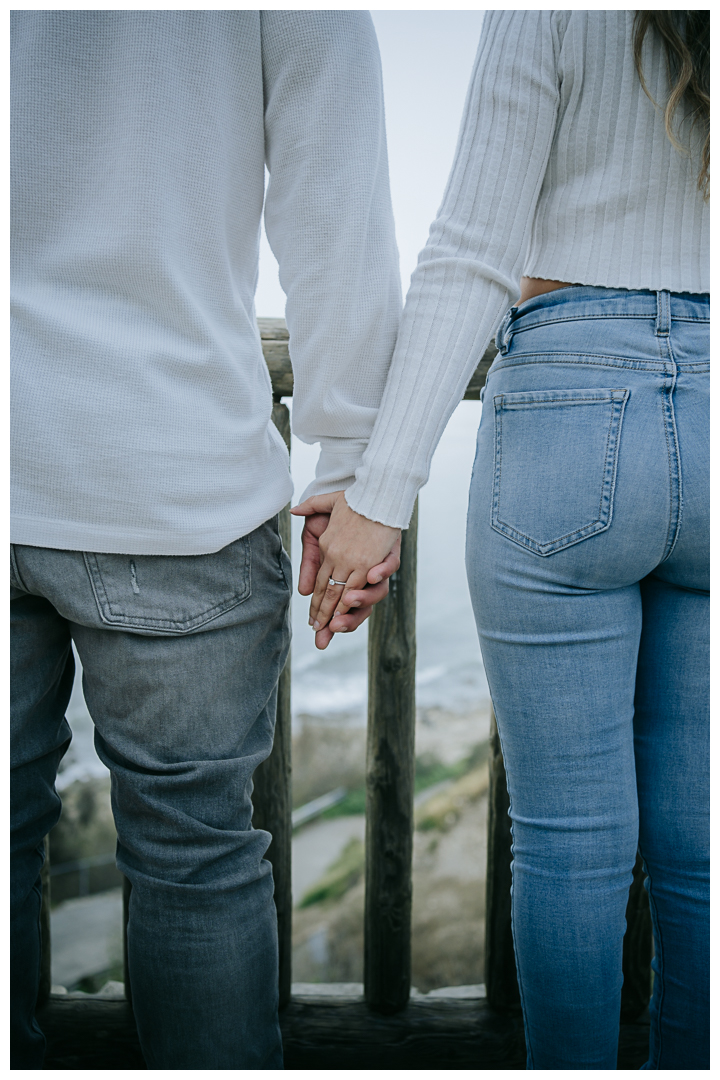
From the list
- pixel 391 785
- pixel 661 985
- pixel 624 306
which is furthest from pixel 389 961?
pixel 624 306

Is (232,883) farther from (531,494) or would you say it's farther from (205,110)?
(205,110)

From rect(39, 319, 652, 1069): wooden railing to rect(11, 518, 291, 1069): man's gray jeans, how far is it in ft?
1.33

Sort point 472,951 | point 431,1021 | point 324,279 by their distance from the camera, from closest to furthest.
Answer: point 324,279 → point 431,1021 → point 472,951

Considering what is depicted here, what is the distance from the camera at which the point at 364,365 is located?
821 millimetres

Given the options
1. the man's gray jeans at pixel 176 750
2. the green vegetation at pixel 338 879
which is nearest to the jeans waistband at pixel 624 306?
the man's gray jeans at pixel 176 750

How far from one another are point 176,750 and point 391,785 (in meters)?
0.56

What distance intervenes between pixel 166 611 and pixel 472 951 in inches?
436

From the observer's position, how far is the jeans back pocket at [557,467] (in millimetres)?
688

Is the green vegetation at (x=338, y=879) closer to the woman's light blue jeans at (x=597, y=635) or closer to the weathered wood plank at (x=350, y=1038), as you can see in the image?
the weathered wood plank at (x=350, y=1038)

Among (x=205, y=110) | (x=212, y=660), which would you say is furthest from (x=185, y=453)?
(x=205, y=110)

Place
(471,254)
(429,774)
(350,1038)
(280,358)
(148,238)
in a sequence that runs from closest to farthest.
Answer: (148,238), (471,254), (280,358), (350,1038), (429,774)

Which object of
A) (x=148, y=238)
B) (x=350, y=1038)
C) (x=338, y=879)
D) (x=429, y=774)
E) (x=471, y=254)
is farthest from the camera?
(x=429, y=774)

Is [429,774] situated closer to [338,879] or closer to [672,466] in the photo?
[338,879]

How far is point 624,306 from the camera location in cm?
73
